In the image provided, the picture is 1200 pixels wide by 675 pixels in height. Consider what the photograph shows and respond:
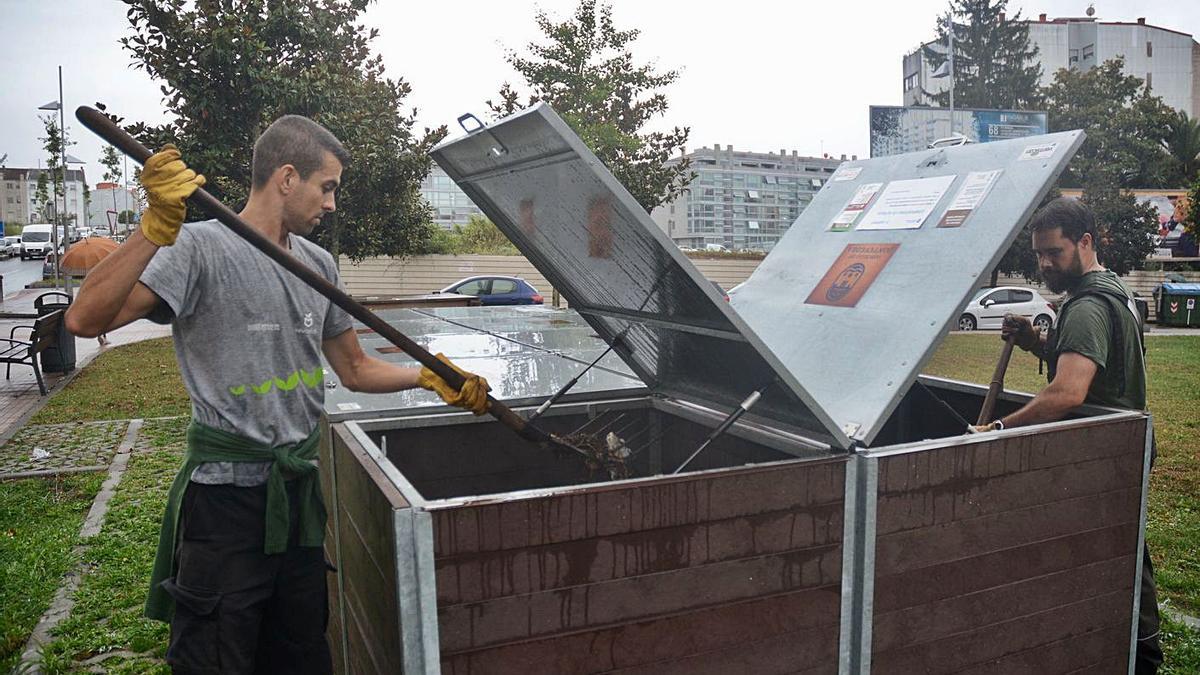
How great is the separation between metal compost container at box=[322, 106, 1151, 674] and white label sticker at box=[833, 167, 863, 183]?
7 cm

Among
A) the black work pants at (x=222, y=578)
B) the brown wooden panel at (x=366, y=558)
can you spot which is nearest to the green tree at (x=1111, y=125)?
the brown wooden panel at (x=366, y=558)

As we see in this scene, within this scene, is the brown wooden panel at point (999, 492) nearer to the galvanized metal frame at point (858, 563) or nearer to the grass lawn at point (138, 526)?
the galvanized metal frame at point (858, 563)

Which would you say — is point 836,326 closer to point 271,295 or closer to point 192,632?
point 271,295

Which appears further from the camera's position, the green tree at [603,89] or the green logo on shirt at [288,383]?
the green tree at [603,89]

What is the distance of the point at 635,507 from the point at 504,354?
2999 mm

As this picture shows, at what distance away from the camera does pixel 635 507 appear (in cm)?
186

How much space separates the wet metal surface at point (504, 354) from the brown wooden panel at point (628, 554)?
4.20 feet

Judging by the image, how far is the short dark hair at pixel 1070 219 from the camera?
3062 mm

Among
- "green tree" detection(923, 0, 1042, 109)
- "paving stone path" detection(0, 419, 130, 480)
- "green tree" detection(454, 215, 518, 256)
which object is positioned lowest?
"paving stone path" detection(0, 419, 130, 480)

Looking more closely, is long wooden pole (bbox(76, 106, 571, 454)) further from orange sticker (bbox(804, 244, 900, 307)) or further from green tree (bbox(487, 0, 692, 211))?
green tree (bbox(487, 0, 692, 211))

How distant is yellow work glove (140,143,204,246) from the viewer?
1.88 m

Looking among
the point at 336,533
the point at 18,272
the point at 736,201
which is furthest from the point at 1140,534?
the point at 736,201

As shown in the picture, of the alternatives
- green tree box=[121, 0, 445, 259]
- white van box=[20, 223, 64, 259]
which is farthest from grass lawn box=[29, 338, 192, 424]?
white van box=[20, 223, 64, 259]

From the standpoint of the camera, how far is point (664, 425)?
336cm
